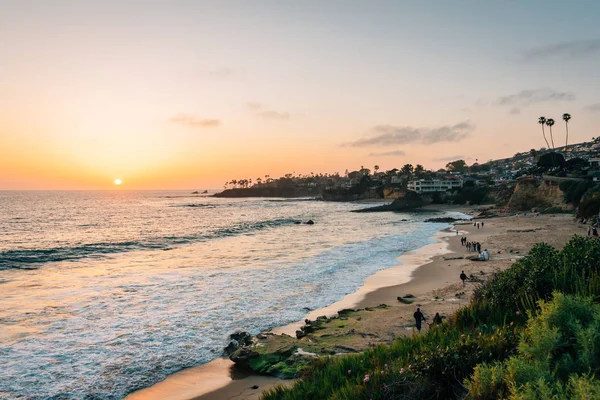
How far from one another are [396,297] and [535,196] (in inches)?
2982

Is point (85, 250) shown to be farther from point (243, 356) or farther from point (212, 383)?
point (212, 383)

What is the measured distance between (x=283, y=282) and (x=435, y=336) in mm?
18215

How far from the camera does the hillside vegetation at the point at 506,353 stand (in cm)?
561

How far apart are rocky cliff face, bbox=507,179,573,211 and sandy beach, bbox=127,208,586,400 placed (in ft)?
115

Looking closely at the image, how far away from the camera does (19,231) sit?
213ft

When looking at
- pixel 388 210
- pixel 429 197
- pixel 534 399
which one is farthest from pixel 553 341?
pixel 429 197

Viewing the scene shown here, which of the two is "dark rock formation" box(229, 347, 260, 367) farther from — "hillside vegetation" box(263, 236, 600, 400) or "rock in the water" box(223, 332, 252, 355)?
"hillside vegetation" box(263, 236, 600, 400)

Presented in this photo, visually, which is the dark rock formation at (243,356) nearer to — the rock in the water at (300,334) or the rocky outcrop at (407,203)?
the rock in the water at (300,334)

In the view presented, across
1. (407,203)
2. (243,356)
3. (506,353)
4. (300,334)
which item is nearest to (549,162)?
(407,203)

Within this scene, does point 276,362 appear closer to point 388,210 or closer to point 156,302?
point 156,302

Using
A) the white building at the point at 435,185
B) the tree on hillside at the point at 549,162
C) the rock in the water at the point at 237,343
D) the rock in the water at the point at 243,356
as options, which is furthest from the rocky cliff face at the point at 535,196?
the rock in the water at the point at 243,356

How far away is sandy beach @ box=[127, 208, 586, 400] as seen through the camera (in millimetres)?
12570

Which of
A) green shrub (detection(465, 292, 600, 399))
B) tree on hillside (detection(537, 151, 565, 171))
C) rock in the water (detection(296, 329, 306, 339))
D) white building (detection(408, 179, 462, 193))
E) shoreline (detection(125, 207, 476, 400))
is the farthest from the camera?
white building (detection(408, 179, 462, 193))

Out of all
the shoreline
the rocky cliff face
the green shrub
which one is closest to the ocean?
the shoreline
